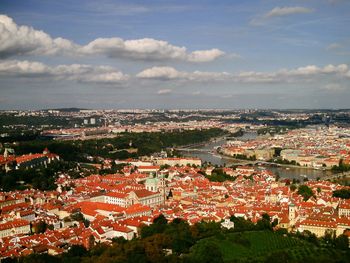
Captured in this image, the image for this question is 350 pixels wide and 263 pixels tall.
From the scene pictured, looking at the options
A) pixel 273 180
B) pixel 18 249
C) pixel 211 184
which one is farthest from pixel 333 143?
pixel 18 249

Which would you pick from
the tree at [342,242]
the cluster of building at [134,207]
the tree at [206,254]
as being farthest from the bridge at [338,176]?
the tree at [206,254]

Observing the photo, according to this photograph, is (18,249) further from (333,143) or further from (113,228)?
(333,143)

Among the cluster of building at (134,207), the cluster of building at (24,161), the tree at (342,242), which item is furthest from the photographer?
the cluster of building at (24,161)

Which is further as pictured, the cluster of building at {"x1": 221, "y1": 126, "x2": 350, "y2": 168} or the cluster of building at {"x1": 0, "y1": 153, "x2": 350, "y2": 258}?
the cluster of building at {"x1": 221, "y1": 126, "x2": 350, "y2": 168}

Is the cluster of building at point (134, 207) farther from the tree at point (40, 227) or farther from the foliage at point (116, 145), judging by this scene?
the foliage at point (116, 145)

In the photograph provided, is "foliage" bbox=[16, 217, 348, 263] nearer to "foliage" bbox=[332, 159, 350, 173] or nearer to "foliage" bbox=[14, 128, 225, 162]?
"foliage" bbox=[332, 159, 350, 173]

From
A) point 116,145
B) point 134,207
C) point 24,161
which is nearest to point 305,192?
point 134,207

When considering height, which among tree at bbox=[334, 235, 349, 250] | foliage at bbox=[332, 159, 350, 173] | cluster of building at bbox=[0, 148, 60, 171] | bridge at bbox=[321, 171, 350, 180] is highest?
cluster of building at bbox=[0, 148, 60, 171]

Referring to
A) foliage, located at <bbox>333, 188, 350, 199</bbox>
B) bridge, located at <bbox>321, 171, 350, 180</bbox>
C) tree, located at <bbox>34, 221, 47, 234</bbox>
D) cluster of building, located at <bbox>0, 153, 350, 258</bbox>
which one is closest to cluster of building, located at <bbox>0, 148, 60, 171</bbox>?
cluster of building, located at <bbox>0, 153, 350, 258</bbox>
